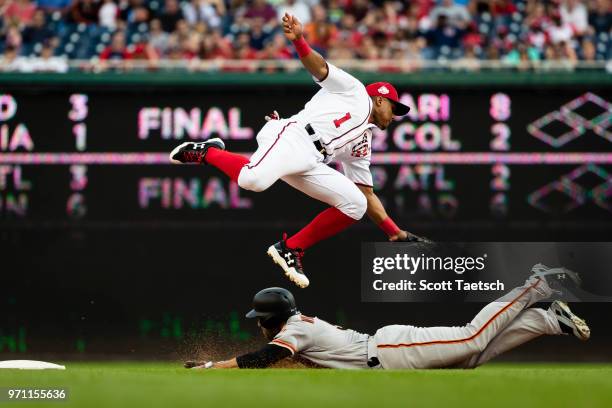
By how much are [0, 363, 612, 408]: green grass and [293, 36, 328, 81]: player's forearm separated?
2.26m

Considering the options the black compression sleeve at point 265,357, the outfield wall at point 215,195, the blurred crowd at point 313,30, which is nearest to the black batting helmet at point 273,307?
the black compression sleeve at point 265,357

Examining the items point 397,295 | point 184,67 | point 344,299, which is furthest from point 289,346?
point 184,67

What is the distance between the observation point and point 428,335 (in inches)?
360

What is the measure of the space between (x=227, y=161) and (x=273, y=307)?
1255 millimetres

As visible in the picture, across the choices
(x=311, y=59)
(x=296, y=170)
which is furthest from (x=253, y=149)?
(x=311, y=59)

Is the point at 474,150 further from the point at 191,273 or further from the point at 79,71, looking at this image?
the point at 79,71

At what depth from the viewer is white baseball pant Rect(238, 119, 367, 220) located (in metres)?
9.26

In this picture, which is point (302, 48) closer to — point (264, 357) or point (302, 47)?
point (302, 47)

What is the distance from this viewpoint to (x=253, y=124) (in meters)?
13.1

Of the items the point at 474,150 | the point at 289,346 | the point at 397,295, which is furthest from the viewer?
the point at 474,150

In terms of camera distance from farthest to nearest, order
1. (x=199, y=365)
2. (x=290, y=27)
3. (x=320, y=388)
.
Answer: (x=199, y=365) < (x=290, y=27) < (x=320, y=388)

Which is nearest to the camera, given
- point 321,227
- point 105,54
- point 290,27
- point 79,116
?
point 290,27

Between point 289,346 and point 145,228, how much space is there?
15.0 ft

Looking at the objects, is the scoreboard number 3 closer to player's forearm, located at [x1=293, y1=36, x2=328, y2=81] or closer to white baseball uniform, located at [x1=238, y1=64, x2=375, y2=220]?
white baseball uniform, located at [x1=238, y1=64, x2=375, y2=220]
